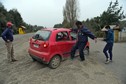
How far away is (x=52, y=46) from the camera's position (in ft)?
23.0

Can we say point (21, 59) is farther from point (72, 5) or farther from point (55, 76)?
point (72, 5)

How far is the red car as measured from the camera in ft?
22.8

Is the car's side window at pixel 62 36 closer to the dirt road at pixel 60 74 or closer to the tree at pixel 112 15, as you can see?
the dirt road at pixel 60 74

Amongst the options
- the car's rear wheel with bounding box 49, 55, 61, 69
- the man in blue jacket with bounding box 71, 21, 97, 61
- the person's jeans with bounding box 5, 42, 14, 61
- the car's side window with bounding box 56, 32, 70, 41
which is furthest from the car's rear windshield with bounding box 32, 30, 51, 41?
the person's jeans with bounding box 5, 42, 14, 61

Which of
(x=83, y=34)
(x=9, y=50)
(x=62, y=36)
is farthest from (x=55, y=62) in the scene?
(x=9, y=50)

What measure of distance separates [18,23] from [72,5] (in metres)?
19.0

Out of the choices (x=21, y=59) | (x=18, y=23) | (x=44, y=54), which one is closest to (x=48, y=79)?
(x=44, y=54)

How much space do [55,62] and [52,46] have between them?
0.73 meters

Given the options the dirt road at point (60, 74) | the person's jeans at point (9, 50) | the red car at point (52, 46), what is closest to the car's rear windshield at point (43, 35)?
the red car at point (52, 46)

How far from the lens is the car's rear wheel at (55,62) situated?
7.12 metres

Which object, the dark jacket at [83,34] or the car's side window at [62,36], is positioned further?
the dark jacket at [83,34]

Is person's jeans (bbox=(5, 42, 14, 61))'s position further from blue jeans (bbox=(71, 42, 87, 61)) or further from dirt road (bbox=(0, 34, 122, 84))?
blue jeans (bbox=(71, 42, 87, 61))

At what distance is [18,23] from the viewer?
181 feet

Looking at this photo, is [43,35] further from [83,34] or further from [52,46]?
[83,34]
